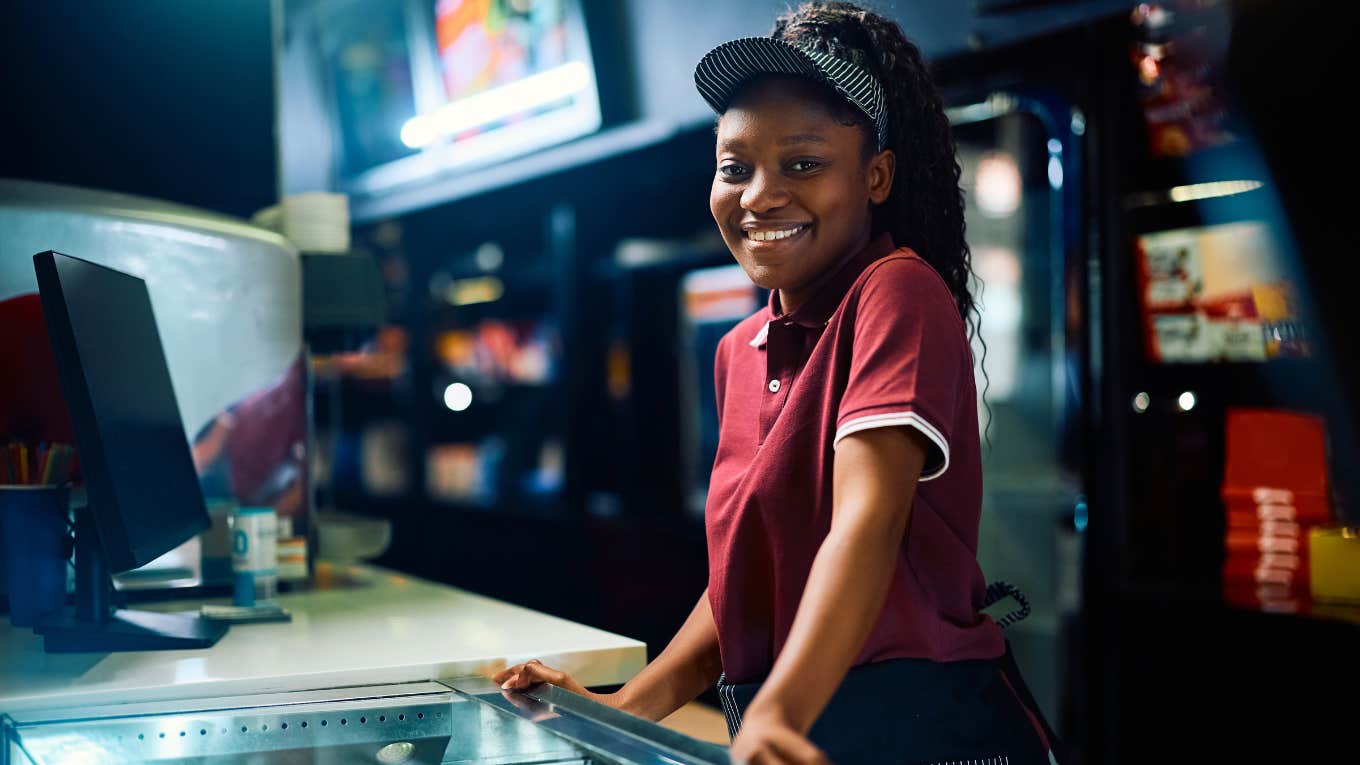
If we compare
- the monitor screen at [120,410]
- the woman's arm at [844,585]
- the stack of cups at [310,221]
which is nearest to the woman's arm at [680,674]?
the woman's arm at [844,585]

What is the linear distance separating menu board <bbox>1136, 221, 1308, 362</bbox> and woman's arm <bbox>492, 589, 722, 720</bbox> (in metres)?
1.60

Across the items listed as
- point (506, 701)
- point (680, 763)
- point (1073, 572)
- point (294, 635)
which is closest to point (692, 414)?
point (1073, 572)

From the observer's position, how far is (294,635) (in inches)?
64.7

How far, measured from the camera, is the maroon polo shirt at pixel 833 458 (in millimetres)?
951

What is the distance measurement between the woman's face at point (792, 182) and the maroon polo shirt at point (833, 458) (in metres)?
0.03

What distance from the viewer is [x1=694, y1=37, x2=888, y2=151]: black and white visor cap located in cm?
101

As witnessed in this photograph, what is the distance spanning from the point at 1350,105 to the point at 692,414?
2.31m

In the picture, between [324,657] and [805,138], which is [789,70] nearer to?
[805,138]

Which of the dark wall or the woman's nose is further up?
the dark wall

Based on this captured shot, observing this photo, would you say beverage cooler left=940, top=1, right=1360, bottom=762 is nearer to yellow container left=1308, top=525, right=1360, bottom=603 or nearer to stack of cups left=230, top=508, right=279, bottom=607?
yellow container left=1308, top=525, right=1360, bottom=603

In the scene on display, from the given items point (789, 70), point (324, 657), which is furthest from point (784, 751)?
point (324, 657)

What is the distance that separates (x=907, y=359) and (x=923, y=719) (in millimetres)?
329

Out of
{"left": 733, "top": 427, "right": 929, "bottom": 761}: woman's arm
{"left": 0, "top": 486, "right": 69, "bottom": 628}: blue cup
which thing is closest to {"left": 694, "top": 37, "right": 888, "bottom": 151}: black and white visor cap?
{"left": 733, "top": 427, "right": 929, "bottom": 761}: woman's arm

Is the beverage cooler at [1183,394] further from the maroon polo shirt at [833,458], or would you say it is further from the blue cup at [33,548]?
the blue cup at [33,548]
